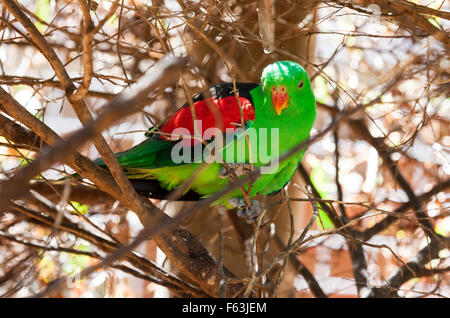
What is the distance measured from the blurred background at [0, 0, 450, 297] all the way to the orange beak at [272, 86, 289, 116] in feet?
0.46

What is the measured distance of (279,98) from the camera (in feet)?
5.86

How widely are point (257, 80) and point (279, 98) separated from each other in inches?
26.0

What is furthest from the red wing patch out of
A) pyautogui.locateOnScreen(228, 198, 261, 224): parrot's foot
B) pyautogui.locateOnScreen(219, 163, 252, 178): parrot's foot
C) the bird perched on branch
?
pyautogui.locateOnScreen(228, 198, 261, 224): parrot's foot

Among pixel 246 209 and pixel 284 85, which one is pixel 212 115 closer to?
pixel 284 85

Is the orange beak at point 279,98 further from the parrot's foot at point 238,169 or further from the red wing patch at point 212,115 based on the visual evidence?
the parrot's foot at point 238,169

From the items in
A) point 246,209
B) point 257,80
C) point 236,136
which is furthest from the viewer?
point 257,80

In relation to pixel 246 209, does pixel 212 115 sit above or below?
above

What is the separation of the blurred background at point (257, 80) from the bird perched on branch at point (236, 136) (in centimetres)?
12

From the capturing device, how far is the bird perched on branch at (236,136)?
179 centimetres

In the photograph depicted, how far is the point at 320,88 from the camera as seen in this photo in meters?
3.56

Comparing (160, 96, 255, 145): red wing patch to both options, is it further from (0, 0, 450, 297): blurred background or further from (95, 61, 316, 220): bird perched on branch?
(0, 0, 450, 297): blurred background

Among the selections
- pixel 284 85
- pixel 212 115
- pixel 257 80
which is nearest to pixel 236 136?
pixel 212 115
